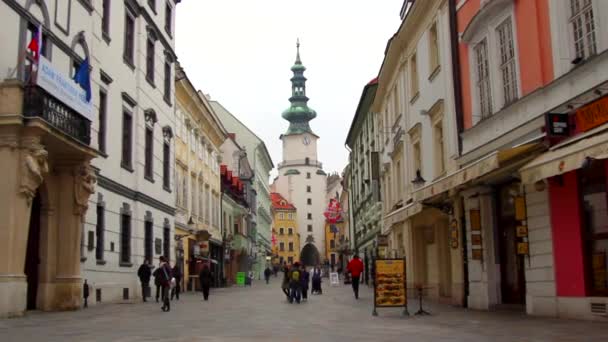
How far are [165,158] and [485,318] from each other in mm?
20551

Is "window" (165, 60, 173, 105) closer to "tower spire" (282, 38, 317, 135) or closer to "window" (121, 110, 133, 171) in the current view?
"window" (121, 110, 133, 171)

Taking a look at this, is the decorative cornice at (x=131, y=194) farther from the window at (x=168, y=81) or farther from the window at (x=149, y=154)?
the window at (x=168, y=81)

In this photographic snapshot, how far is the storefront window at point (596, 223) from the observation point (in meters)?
13.5

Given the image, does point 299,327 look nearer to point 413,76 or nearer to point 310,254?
point 413,76

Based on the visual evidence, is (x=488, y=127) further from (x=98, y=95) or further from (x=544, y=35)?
(x=98, y=95)

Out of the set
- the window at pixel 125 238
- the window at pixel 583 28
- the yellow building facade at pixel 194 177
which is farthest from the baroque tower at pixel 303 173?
the window at pixel 583 28

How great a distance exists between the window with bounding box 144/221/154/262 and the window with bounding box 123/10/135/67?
6616 mm

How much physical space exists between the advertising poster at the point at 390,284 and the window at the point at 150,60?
51.4 feet

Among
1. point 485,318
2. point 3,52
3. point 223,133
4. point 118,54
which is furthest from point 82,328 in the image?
point 223,133

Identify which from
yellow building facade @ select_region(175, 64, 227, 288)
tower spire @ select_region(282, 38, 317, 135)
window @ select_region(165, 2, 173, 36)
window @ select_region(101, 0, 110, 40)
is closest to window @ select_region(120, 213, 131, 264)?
window @ select_region(101, 0, 110, 40)

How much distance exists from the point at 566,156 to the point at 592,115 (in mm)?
1177

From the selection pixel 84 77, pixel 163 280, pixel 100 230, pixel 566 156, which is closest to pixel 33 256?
pixel 163 280

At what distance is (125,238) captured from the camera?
26578 millimetres

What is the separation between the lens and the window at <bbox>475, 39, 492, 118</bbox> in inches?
742
